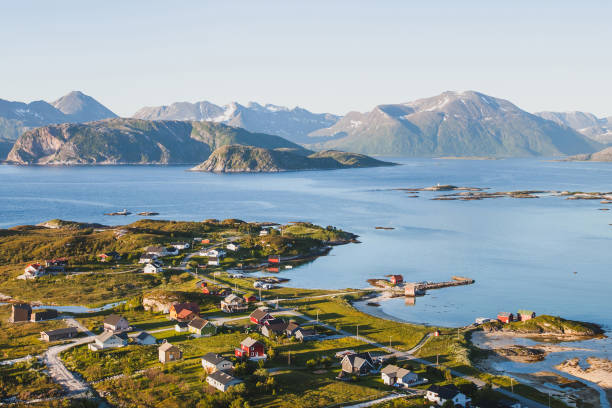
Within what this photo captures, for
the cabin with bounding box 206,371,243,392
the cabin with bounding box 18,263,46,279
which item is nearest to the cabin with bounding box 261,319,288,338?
the cabin with bounding box 206,371,243,392

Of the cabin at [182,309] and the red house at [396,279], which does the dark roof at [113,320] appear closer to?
the cabin at [182,309]

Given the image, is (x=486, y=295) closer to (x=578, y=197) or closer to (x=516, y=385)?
(x=516, y=385)

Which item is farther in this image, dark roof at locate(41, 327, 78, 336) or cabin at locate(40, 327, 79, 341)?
dark roof at locate(41, 327, 78, 336)

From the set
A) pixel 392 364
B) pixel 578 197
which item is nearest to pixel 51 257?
pixel 392 364

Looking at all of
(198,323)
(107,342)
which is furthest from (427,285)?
(107,342)

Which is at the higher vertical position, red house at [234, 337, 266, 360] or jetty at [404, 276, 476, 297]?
red house at [234, 337, 266, 360]

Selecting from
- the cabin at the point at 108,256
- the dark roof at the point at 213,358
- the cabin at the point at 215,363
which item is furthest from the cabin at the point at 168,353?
the cabin at the point at 108,256

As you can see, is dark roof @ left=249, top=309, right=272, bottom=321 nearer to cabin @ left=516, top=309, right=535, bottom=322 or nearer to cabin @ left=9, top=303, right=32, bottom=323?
cabin @ left=9, top=303, right=32, bottom=323
